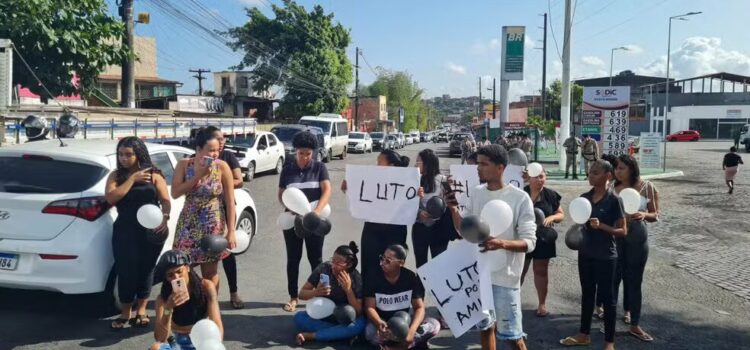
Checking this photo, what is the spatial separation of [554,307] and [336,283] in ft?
7.81

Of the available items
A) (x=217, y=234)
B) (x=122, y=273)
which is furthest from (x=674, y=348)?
(x=122, y=273)

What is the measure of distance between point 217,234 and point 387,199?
1.42 metres

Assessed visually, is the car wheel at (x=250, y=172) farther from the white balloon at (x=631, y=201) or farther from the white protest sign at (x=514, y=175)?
the white balloon at (x=631, y=201)

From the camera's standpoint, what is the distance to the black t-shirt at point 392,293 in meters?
4.73

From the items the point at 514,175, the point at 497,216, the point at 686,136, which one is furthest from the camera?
the point at 686,136

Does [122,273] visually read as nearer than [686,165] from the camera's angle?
Yes

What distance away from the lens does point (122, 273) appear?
16.4 feet

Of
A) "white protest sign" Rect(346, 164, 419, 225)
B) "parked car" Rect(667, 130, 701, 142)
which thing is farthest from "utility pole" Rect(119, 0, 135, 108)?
"parked car" Rect(667, 130, 701, 142)

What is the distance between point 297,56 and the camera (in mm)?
46750

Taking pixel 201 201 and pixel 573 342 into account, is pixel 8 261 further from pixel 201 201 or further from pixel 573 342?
pixel 573 342

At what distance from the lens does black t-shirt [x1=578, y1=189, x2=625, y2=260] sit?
15.4 feet

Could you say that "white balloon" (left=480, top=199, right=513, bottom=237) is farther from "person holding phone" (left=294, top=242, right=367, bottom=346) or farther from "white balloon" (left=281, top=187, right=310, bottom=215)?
"white balloon" (left=281, top=187, right=310, bottom=215)

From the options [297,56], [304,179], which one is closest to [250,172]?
[304,179]

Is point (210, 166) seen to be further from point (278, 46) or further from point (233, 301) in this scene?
point (278, 46)
